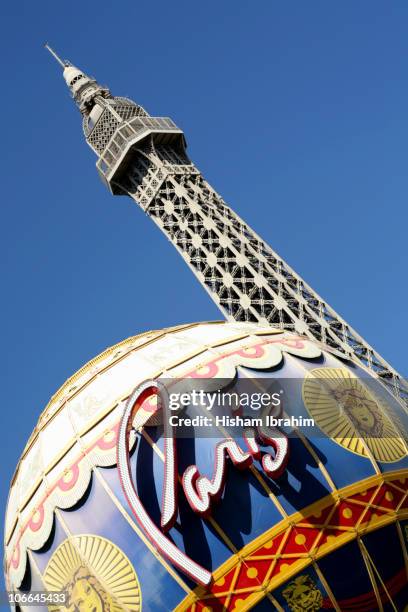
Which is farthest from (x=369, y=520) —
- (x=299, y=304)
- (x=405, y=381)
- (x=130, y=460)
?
(x=299, y=304)

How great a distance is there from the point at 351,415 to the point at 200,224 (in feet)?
84.0

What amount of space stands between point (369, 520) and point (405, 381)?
18.4 m

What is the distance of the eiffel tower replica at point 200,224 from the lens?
32.8 meters

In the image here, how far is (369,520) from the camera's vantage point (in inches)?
480

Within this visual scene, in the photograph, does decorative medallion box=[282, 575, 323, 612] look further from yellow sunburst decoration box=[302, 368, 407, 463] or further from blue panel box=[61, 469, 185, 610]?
yellow sunburst decoration box=[302, 368, 407, 463]

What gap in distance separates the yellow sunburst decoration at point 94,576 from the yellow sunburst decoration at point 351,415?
3647 mm

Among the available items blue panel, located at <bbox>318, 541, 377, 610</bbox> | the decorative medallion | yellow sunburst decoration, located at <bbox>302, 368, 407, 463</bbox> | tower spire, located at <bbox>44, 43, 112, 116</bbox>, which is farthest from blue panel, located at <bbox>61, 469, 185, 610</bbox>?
tower spire, located at <bbox>44, 43, 112, 116</bbox>

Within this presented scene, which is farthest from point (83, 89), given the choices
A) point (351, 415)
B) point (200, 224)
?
point (351, 415)

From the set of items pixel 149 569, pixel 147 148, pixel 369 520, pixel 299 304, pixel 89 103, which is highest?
pixel 89 103

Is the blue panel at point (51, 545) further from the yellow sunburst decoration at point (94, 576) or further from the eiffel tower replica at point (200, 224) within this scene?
the eiffel tower replica at point (200, 224)

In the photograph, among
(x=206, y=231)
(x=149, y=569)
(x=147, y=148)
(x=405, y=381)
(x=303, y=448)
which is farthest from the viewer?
(x=147, y=148)

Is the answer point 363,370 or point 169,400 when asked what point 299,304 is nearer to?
point 363,370

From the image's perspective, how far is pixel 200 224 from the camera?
125 ft

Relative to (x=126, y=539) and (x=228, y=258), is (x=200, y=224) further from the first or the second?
(x=126, y=539)
